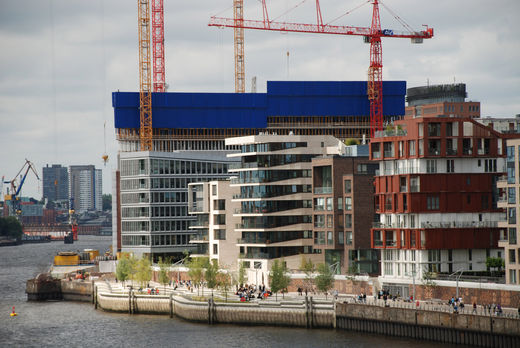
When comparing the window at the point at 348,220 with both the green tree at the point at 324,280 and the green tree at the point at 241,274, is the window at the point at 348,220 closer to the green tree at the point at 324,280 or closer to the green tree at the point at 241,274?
the green tree at the point at 324,280

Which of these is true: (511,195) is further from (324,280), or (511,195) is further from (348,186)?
(348,186)

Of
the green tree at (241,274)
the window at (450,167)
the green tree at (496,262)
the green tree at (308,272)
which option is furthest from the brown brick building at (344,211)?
the green tree at (496,262)

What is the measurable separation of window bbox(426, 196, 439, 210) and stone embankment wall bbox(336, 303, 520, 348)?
20144 mm

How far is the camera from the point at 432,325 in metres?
136

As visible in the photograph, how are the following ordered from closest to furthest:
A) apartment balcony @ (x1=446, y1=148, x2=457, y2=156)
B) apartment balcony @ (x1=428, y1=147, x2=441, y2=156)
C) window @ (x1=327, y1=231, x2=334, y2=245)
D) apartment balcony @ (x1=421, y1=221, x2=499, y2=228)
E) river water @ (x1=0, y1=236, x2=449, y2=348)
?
river water @ (x1=0, y1=236, x2=449, y2=348), apartment balcony @ (x1=421, y1=221, x2=499, y2=228), apartment balcony @ (x1=428, y1=147, x2=441, y2=156), apartment balcony @ (x1=446, y1=148, x2=457, y2=156), window @ (x1=327, y1=231, x2=334, y2=245)

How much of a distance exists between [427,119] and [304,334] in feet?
119

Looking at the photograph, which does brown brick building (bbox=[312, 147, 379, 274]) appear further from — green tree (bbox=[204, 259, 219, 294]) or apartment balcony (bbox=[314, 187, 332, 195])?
green tree (bbox=[204, 259, 219, 294])

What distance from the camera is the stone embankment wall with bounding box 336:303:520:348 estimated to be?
125m

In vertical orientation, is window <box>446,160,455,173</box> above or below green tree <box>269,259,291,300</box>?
above

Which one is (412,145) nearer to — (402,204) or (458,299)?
(402,204)

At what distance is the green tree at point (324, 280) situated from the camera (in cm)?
16562

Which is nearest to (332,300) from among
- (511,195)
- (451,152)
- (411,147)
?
(411,147)

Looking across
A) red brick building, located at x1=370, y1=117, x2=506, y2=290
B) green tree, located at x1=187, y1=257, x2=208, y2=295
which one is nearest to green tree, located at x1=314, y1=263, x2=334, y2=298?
red brick building, located at x1=370, y1=117, x2=506, y2=290

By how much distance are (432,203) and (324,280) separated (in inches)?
792
